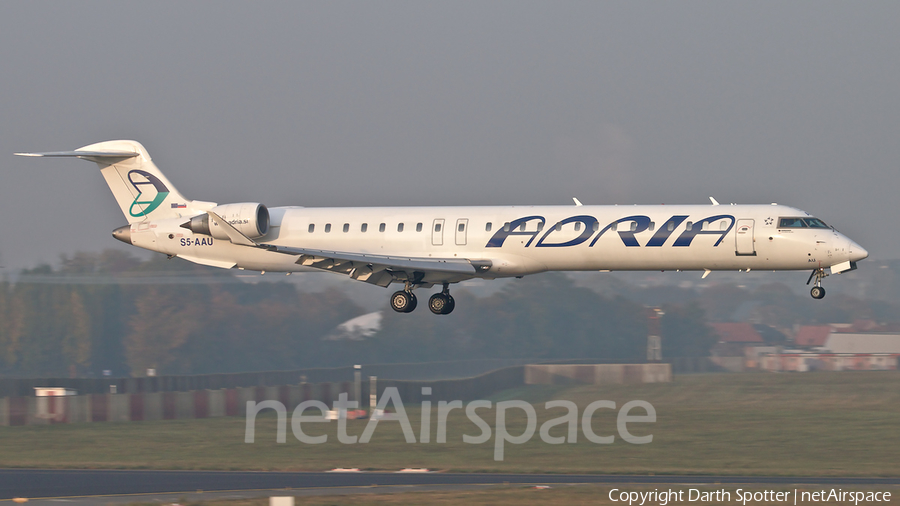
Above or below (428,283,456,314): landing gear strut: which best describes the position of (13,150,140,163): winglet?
above

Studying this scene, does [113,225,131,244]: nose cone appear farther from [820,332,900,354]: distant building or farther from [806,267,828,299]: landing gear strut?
[820,332,900,354]: distant building

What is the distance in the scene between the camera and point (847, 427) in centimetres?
4516

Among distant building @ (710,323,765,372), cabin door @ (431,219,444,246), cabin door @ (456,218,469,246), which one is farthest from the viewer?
distant building @ (710,323,765,372)

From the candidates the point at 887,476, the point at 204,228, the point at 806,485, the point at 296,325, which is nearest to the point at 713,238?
the point at 806,485

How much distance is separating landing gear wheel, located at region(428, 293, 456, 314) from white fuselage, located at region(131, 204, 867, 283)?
3.65 feet

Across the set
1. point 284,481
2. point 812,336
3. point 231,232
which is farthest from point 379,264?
point 812,336

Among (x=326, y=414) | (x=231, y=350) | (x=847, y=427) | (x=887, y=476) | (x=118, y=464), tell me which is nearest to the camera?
(x=887, y=476)

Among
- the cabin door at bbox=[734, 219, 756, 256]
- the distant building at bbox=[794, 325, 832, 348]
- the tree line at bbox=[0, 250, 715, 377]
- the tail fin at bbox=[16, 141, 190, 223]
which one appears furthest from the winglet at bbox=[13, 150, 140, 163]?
the distant building at bbox=[794, 325, 832, 348]

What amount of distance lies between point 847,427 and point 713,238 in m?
16.5

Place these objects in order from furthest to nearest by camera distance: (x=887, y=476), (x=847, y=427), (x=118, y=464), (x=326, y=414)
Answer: (x=326, y=414), (x=847, y=427), (x=118, y=464), (x=887, y=476)

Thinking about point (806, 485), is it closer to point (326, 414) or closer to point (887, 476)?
point (887, 476)

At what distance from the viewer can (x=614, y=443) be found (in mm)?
42094

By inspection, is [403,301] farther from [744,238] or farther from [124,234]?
[744,238]

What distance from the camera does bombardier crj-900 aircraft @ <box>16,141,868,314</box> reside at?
3344 cm
